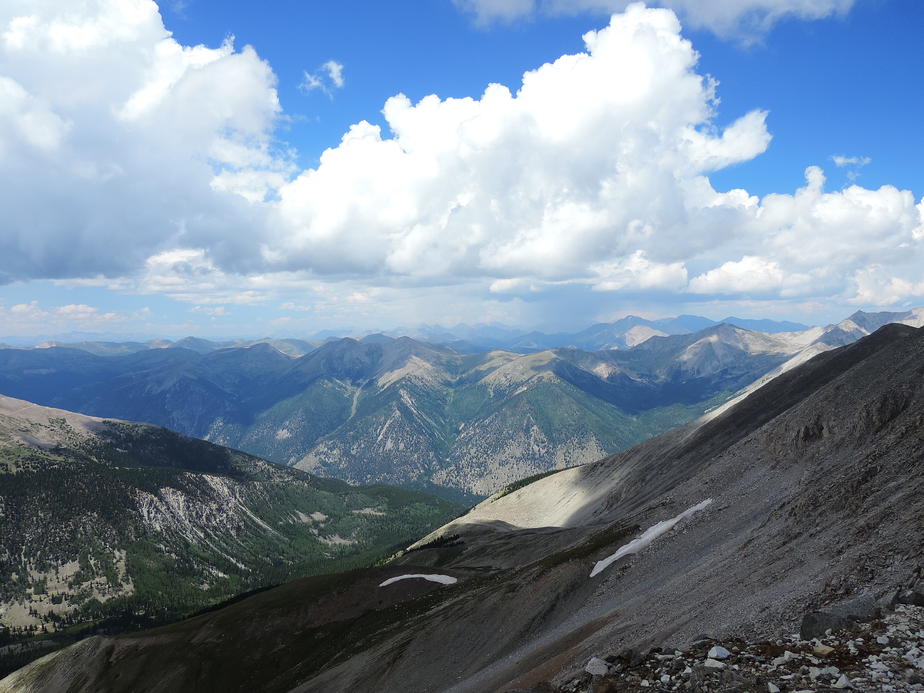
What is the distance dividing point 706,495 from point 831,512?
43.3 meters

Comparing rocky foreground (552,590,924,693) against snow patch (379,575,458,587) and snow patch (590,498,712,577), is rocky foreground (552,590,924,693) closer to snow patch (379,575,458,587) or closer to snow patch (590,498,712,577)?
snow patch (590,498,712,577)

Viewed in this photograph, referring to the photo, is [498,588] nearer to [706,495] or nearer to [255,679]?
[706,495]

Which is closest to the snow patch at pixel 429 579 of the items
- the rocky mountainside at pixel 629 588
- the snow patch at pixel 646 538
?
the rocky mountainside at pixel 629 588

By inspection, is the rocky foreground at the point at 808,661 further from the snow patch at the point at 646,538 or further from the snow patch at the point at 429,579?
the snow patch at the point at 429,579

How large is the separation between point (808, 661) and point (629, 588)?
47.8m

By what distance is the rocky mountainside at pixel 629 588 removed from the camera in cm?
3869

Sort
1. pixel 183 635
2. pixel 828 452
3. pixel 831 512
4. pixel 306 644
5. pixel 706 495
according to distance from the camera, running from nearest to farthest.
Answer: pixel 831 512 < pixel 828 452 < pixel 706 495 < pixel 306 644 < pixel 183 635

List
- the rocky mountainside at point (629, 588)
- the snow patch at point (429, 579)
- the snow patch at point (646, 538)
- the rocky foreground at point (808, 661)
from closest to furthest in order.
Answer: the rocky foreground at point (808, 661)
the rocky mountainside at point (629, 588)
the snow patch at point (646, 538)
the snow patch at point (429, 579)

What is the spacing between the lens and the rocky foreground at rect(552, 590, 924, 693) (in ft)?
58.6

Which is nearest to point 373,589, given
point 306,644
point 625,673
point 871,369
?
point 306,644

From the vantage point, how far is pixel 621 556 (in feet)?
249

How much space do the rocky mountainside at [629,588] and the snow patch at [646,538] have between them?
0.49m

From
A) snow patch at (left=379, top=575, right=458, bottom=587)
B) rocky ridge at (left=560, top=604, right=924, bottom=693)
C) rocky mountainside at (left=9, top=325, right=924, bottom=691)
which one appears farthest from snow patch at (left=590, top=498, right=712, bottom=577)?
rocky ridge at (left=560, top=604, right=924, bottom=693)

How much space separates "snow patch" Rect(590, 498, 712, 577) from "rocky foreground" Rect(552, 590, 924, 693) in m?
52.9
